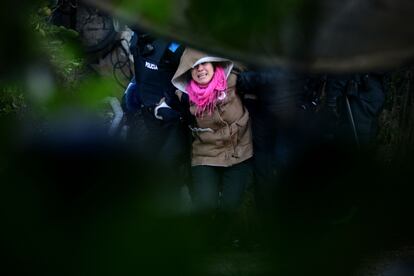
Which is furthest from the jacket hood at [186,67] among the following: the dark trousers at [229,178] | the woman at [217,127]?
the dark trousers at [229,178]

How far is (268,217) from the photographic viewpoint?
1199mm

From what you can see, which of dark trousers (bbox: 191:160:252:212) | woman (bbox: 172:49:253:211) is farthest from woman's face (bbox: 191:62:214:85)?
dark trousers (bbox: 191:160:252:212)

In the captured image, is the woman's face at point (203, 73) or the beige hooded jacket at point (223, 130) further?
the beige hooded jacket at point (223, 130)

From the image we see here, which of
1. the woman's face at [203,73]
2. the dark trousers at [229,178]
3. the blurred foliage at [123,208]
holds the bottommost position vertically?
the dark trousers at [229,178]

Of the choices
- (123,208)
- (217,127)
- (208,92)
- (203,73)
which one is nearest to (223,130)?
(217,127)

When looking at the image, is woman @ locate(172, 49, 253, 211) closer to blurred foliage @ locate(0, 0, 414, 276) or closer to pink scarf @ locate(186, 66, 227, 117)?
pink scarf @ locate(186, 66, 227, 117)

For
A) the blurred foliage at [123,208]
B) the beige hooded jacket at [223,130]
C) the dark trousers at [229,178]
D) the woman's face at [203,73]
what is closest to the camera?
the blurred foliage at [123,208]

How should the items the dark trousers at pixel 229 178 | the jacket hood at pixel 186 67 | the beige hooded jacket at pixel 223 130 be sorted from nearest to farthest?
the jacket hood at pixel 186 67 → the beige hooded jacket at pixel 223 130 → the dark trousers at pixel 229 178

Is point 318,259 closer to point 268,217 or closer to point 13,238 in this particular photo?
point 268,217

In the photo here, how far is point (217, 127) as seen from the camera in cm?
396

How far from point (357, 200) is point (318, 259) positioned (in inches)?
5.4

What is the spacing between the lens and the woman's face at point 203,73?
370 cm

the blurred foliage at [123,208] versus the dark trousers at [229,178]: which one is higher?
the blurred foliage at [123,208]

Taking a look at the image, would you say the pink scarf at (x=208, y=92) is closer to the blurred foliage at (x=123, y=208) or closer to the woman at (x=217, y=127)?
the woman at (x=217, y=127)
